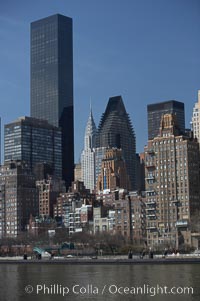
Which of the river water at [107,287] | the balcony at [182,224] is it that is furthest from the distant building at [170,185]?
the river water at [107,287]

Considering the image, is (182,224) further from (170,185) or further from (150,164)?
(150,164)

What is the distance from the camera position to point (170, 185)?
162 metres

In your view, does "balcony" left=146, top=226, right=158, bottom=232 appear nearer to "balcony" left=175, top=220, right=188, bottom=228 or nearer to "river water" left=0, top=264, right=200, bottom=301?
"balcony" left=175, top=220, right=188, bottom=228

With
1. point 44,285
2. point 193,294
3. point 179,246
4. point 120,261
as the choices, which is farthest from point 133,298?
point 179,246

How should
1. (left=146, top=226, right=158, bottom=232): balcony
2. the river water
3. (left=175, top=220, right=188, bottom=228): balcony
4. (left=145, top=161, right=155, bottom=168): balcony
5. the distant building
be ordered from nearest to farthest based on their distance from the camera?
the river water, (left=175, top=220, right=188, bottom=228): balcony, the distant building, (left=145, top=161, right=155, bottom=168): balcony, (left=146, top=226, right=158, bottom=232): balcony

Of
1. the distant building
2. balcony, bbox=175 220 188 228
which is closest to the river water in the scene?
balcony, bbox=175 220 188 228

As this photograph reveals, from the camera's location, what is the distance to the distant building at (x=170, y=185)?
527ft

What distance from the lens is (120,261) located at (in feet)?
331

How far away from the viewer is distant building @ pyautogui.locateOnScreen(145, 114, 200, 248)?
16062cm

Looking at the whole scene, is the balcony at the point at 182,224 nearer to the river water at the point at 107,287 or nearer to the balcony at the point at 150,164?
the balcony at the point at 150,164

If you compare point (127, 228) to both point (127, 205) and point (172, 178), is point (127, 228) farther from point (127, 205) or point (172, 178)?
point (172, 178)

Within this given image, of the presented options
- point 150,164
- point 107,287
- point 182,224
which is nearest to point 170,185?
point 150,164

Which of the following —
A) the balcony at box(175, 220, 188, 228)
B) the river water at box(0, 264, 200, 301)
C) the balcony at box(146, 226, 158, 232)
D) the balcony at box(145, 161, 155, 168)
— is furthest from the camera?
the balcony at box(146, 226, 158, 232)

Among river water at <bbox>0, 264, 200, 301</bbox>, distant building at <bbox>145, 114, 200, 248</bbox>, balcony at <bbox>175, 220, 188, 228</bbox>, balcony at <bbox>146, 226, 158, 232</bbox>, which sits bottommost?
river water at <bbox>0, 264, 200, 301</bbox>
